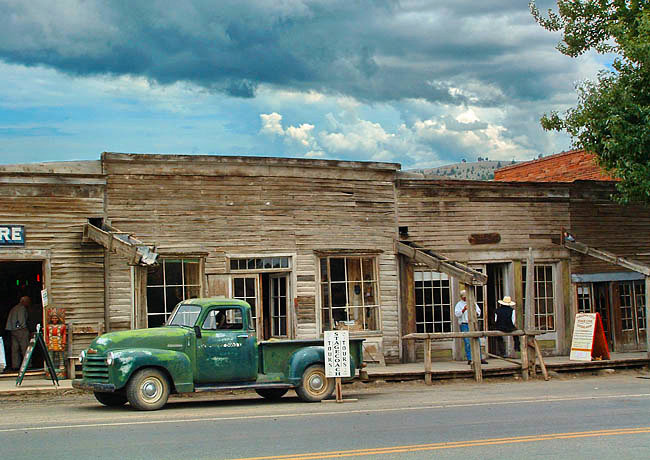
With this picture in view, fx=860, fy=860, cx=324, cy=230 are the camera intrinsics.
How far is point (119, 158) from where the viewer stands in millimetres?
19094

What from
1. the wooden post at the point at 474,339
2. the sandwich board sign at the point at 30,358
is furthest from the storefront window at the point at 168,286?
the wooden post at the point at 474,339

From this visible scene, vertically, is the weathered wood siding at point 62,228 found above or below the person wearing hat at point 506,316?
above

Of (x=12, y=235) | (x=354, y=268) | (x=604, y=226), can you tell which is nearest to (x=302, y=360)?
(x=354, y=268)

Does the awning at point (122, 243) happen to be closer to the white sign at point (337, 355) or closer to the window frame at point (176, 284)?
the window frame at point (176, 284)

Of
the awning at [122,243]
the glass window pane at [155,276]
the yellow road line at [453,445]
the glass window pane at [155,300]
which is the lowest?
the yellow road line at [453,445]

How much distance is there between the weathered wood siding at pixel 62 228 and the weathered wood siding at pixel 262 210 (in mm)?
434

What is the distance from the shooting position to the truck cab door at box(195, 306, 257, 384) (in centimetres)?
1453

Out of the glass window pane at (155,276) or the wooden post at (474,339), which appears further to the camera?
the glass window pane at (155,276)

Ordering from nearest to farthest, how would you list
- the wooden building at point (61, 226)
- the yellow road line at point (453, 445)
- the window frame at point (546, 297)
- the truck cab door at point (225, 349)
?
the yellow road line at point (453, 445)
the truck cab door at point (225, 349)
the wooden building at point (61, 226)
the window frame at point (546, 297)

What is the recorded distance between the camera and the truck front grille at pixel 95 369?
13.7 metres

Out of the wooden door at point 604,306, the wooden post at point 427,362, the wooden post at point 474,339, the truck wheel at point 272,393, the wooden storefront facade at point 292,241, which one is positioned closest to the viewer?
the truck wheel at point 272,393

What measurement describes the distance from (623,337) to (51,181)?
52.4 feet

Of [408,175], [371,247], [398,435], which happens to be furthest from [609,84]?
[398,435]

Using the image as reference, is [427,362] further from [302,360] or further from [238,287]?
[238,287]
